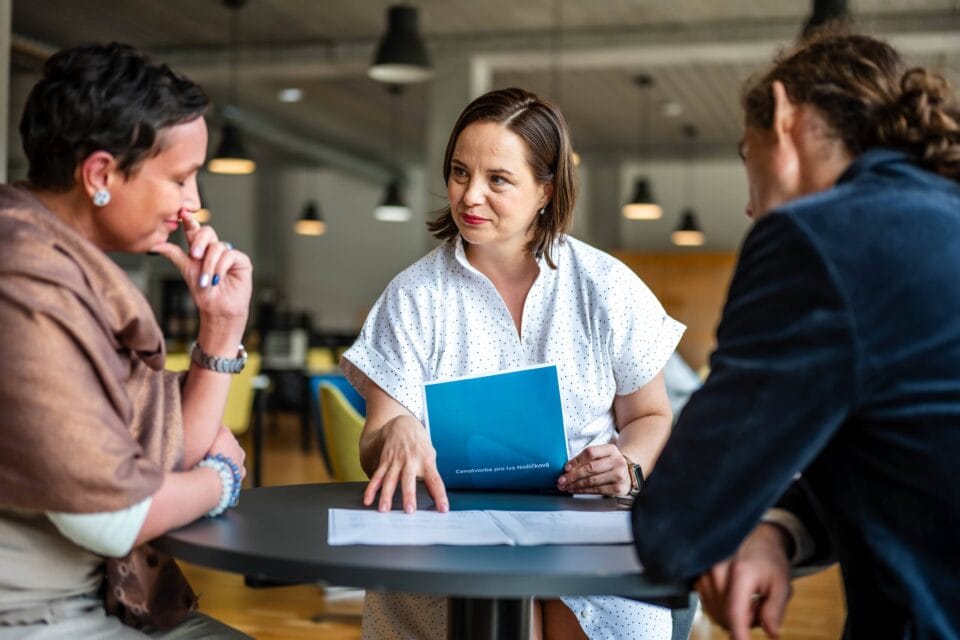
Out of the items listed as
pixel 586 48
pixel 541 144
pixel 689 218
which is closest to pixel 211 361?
pixel 541 144

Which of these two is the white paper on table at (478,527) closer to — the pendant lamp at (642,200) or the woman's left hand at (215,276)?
the woman's left hand at (215,276)

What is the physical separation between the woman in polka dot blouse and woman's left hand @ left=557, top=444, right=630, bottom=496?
18 centimetres

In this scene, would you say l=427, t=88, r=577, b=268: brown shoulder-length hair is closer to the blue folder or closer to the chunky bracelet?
the blue folder

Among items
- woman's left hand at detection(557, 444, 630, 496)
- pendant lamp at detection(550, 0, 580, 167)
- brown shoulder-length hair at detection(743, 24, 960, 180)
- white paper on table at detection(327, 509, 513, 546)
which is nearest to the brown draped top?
white paper on table at detection(327, 509, 513, 546)

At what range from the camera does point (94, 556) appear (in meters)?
1.52

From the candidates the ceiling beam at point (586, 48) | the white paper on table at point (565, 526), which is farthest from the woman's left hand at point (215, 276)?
the ceiling beam at point (586, 48)

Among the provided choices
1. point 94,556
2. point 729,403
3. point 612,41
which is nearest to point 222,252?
point 94,556

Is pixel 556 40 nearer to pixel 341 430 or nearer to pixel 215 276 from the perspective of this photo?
pixel 341 430

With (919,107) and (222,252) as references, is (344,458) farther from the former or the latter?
(919,107)

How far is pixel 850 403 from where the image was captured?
1.19 metres

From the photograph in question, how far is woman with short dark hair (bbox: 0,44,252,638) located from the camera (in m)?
1.33

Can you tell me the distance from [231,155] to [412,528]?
8.35 m

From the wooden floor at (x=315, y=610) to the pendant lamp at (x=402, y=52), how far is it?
136 inches

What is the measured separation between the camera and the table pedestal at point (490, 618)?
1.58 m
